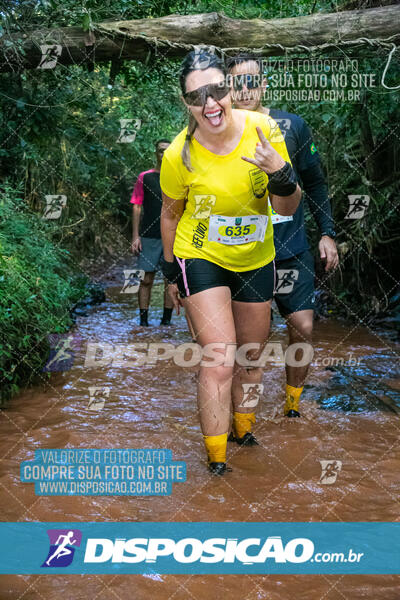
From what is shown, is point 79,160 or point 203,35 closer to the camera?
point 203,35

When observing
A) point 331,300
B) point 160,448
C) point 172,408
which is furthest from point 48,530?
point 331,300

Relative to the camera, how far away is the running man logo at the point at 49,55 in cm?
597

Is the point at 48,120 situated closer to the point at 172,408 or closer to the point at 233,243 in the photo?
the point at 172,408

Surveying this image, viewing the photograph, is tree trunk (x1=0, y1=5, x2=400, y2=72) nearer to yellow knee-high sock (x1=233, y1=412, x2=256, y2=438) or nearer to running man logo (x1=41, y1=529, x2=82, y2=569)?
yellow knee-high sock (x1=233, y1=412, x2=256, y2=438)

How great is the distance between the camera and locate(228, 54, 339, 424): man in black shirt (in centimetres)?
373

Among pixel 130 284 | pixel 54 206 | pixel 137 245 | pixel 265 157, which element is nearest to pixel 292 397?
pixel 265 157

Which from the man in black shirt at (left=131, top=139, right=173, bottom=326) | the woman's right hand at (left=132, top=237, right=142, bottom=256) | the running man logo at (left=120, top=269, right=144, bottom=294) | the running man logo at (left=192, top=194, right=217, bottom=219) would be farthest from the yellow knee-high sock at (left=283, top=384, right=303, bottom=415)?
the running man logo at (left=120, top=269, right=144, bottom=294)

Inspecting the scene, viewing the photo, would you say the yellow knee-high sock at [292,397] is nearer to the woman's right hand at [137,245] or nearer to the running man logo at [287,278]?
the running man logo at [287,278]

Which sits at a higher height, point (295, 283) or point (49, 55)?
point (49, 55)

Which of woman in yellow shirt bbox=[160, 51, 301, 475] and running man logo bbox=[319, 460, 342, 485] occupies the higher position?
woman in yellow shirt bbox=[160, 51, 301, 475]

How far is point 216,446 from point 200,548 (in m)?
0.65

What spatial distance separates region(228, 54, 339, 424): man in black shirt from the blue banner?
4.67 ft

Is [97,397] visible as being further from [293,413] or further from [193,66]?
[193,66]

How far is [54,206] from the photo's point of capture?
8.24 meters
